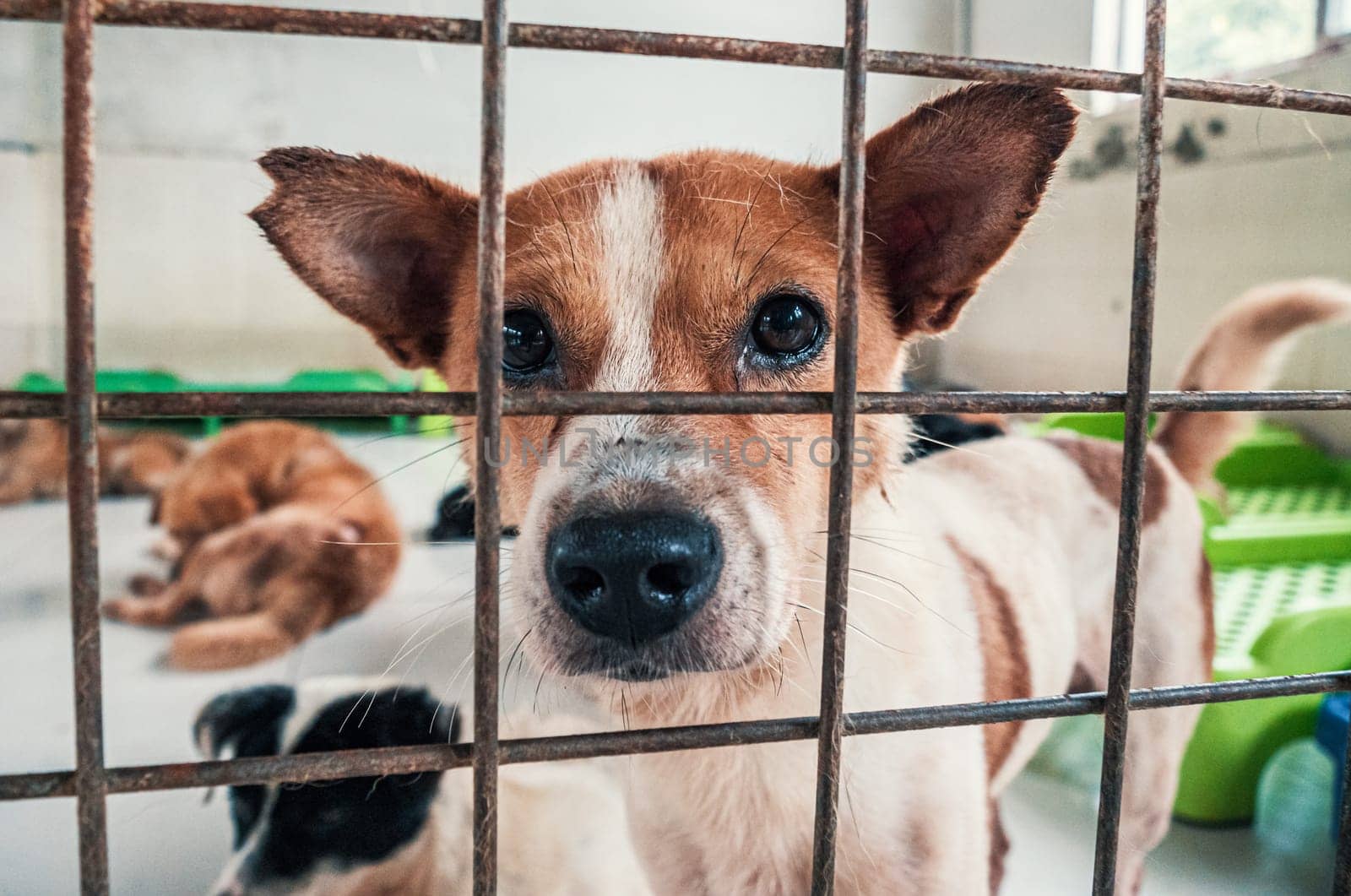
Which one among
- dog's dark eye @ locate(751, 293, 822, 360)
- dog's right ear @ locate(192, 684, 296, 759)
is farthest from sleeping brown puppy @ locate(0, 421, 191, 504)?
dog's dark eye @ locate(751, 293, 822, 360)

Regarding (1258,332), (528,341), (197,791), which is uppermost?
(1258,332)

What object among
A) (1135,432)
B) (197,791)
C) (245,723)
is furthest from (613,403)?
(197,791)

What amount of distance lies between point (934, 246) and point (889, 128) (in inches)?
9.7

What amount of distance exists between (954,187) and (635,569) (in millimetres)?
725

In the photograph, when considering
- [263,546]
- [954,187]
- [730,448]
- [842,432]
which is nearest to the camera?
[842,432]

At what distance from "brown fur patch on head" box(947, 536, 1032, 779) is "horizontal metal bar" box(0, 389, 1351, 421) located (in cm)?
68

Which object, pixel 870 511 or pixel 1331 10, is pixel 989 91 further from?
pixel 1331 10

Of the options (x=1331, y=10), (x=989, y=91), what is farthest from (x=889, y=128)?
(x=1331, y=10)

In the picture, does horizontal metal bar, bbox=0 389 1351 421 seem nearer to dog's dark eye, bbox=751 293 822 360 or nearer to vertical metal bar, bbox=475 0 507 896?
vertical metal bar, bbox=475 0 507 896

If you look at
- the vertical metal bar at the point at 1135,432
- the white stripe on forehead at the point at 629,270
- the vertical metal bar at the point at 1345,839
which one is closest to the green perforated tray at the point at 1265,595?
the vertical metal bar at the point at 1345,839

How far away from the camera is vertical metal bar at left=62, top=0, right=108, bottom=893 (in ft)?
2.02

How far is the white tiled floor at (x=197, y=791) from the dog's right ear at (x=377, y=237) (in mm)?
431

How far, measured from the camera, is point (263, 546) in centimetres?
321

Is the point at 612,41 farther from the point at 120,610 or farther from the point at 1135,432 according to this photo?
the point at 120,610
